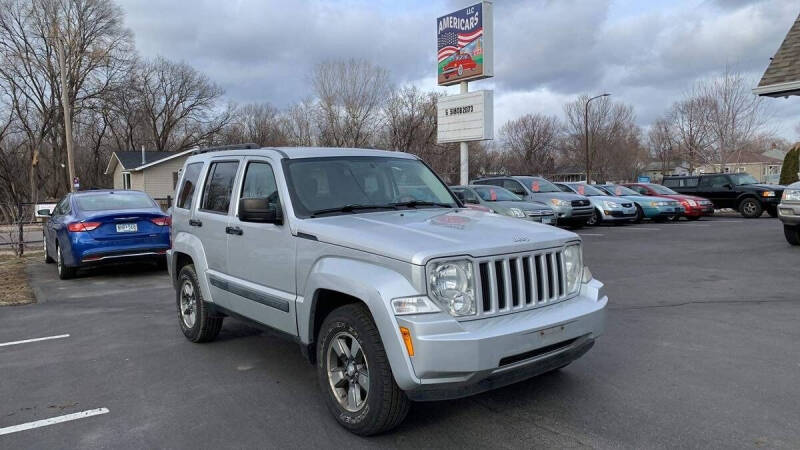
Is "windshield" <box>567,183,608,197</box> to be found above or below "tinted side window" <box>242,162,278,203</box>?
below

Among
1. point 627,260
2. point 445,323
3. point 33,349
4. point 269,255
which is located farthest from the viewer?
point 627,260

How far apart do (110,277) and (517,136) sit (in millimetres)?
70378

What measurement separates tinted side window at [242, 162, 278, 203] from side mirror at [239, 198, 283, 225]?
0.76 ft

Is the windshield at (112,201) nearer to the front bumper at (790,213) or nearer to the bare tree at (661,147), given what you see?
the front bumper at (790,213)

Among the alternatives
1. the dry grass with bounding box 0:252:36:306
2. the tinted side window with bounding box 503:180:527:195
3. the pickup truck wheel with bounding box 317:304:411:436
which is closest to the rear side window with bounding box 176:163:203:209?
the pickup truck wheel with bounding box 317:304:411:436

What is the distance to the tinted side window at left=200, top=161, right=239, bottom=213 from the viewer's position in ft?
17.4

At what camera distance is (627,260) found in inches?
441

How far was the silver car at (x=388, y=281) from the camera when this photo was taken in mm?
3309

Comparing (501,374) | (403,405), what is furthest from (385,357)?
(501,374)

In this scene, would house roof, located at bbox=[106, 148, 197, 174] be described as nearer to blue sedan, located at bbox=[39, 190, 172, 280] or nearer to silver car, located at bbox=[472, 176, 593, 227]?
silver car, located at bbox=[472, 176, 593, 227]

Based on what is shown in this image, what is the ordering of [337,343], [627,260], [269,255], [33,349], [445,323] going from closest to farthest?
1. [445,323]
2. [337,343]
3. [269,255]
4. [33,349]
5. [627,260]

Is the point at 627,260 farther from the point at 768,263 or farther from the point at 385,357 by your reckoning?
the point at 385,357

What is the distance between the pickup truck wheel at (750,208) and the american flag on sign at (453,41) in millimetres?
12392

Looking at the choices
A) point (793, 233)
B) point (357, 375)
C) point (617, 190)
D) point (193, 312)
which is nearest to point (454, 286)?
point (357, 375)
